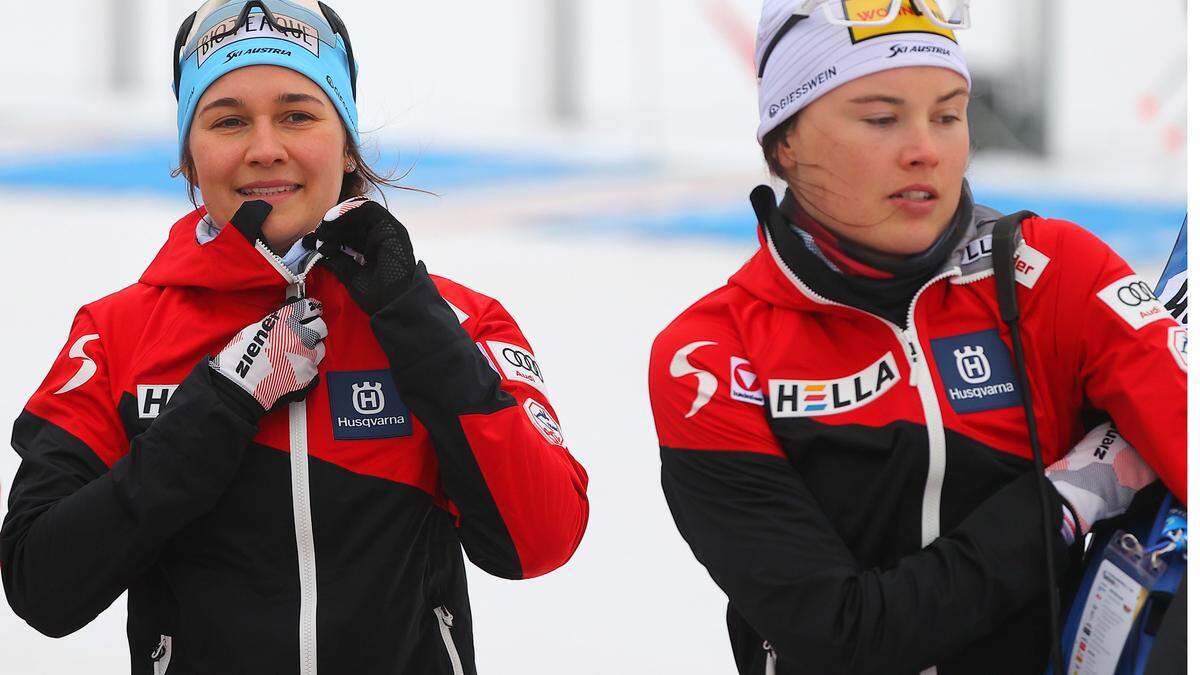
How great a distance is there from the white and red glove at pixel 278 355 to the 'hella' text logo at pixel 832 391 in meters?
0.53

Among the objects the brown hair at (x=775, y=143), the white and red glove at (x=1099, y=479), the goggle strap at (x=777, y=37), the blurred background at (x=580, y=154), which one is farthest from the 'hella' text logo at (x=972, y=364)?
the blurred background at (x=580, y=154)

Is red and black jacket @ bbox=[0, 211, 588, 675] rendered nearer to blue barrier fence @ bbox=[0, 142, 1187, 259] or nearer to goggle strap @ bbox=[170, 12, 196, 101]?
goggle strap @ bbox=[170, 12, 196, 101]

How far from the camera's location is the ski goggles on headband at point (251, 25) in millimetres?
1684

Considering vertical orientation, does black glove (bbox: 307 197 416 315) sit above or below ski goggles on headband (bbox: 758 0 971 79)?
below

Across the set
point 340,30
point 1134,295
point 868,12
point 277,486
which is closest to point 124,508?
point 277,486

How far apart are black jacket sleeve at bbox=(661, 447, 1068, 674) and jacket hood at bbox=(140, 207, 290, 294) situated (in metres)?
0.59

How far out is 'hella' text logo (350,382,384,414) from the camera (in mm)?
1599

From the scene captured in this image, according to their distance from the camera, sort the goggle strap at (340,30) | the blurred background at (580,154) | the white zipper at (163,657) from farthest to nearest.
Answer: the blurred background at (580,154), the goggle strap at (340,30), the white zipper at (163,657)

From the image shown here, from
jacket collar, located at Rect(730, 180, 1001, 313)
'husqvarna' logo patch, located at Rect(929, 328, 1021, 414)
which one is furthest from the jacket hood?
'husqvarna' logo patch, located at Rect(929, 328, 1021, 414)

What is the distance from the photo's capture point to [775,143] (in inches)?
63.0

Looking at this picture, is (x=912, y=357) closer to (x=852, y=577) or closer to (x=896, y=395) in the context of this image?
(x=896, y=395)

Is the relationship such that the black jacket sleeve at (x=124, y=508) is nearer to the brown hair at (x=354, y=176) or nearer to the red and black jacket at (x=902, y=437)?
the brown hair at (x=354, y=176)

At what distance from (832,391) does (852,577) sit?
0.20m

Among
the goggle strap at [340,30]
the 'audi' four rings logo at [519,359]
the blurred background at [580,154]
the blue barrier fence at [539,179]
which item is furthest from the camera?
the blue barrier fence at [539,179]
